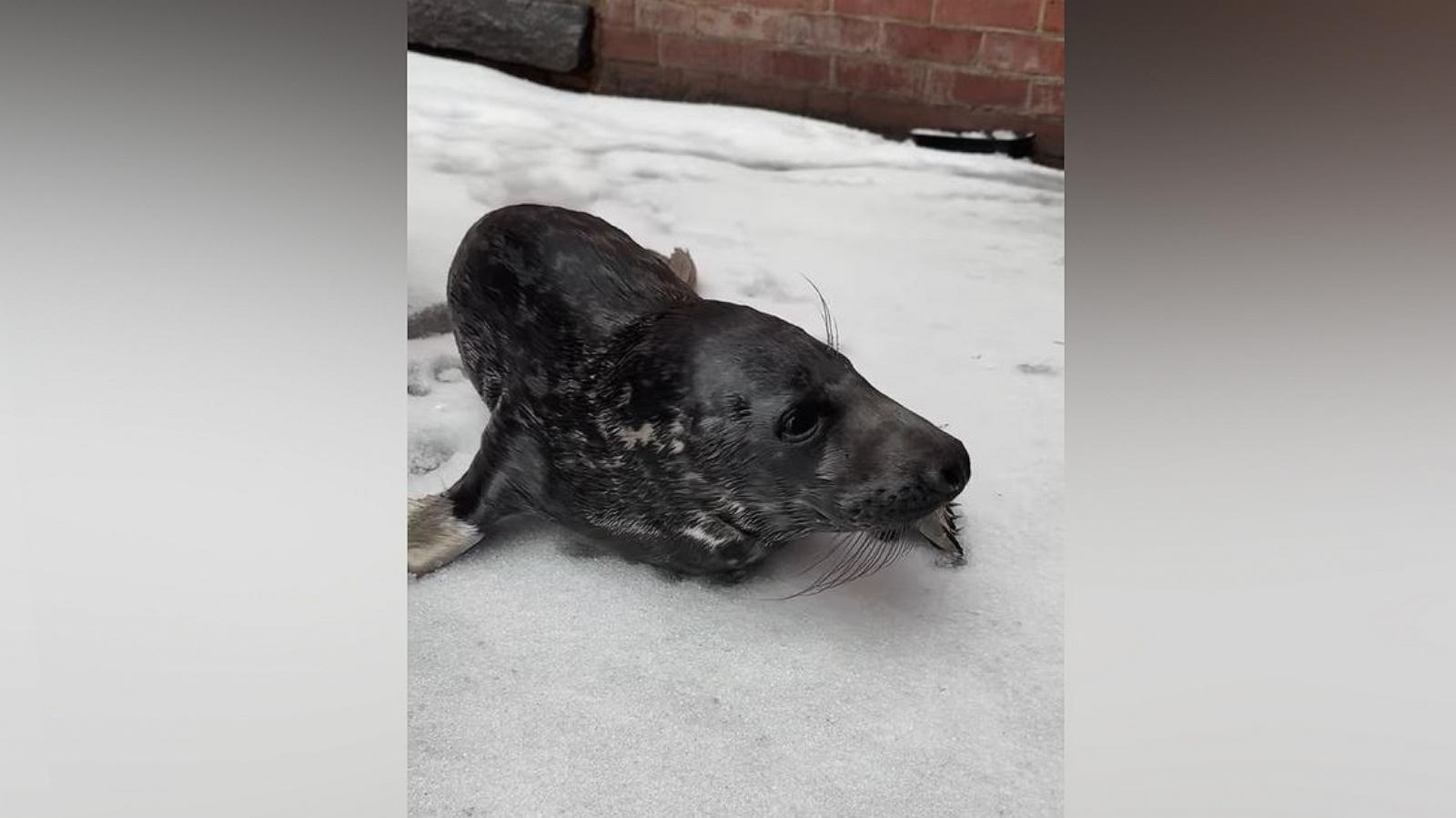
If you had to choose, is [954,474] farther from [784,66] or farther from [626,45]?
[626,45]

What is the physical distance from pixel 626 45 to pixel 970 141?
1.37 ft

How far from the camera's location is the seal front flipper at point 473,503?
126 centimetres

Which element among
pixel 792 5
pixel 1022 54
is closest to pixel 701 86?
pixel 792 5

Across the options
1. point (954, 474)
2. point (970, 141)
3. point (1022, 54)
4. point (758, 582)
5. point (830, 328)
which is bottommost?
point (758, 582)

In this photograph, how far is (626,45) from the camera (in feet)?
4.22

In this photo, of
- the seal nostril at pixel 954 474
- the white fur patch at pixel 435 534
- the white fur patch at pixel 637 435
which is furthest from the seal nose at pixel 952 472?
the white fur patch at pixel 435 534

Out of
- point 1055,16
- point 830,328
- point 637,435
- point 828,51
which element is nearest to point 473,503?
point 637,435

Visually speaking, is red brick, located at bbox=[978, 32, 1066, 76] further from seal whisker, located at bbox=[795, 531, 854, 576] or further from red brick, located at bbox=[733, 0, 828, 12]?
seal whisker, located at bbox=[795, 531, 854, 576]

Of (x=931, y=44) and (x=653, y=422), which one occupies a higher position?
(x=931, y=44)

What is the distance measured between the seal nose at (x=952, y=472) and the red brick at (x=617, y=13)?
2.02ft

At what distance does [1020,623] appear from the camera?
1.30 m
